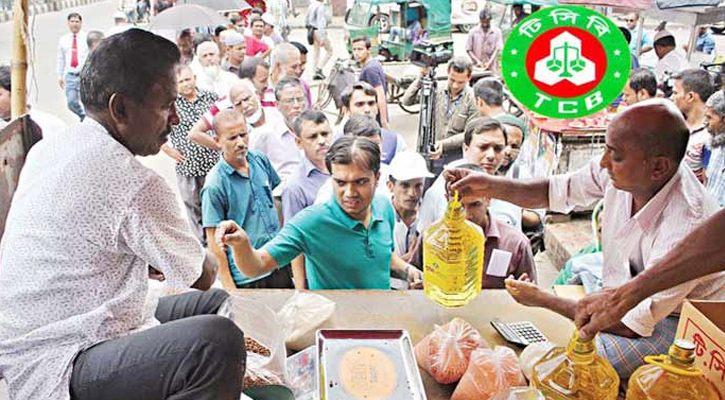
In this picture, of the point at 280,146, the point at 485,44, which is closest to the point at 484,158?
the point at 280,146

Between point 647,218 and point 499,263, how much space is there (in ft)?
2.52

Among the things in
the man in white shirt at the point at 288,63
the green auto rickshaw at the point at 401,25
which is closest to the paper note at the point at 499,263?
the man in white shirt at the point at 288,63

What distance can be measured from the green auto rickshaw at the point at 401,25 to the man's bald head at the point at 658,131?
8928 millimetres

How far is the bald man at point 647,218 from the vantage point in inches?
64.6

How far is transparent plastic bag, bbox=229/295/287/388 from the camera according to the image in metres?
1.56

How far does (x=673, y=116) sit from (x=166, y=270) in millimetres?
1446

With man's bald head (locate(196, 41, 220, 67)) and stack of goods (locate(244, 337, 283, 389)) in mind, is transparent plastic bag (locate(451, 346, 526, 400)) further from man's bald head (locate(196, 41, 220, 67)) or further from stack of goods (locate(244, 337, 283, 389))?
man's bald head (locate(196, 41, 220, 67))

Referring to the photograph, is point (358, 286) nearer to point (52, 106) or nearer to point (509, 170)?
point (509, 170)

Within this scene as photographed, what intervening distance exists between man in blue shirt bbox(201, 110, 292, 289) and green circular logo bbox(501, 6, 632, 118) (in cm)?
153

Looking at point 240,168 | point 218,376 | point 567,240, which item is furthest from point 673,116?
point 567,240

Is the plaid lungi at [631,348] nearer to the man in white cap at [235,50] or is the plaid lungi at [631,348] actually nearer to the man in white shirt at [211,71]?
the man in white shirt at [211,71]

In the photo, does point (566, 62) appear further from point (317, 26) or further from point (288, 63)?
point (317, 26)

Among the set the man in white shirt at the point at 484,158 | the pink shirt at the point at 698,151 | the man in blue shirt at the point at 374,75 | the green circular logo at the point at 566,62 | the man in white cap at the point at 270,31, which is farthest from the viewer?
the man in white cap at the point at 270,31

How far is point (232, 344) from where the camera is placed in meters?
1.41
